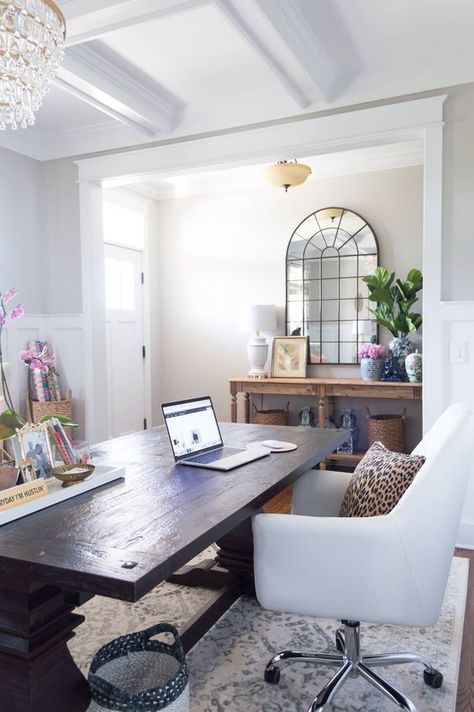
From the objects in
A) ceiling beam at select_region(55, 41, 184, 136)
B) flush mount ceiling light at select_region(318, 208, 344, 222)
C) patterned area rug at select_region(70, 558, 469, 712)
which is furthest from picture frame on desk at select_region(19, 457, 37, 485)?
flush mount ceiling light at select_region(318, 208, 344, 222)

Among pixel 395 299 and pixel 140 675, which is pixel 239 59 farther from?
pixel 140 675

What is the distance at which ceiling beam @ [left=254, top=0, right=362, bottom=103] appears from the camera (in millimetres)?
2340

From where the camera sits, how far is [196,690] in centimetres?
178

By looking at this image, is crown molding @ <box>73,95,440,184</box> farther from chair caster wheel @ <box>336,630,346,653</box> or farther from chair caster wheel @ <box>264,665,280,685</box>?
chair caster wheel @ <box>264,665,280,685</box>

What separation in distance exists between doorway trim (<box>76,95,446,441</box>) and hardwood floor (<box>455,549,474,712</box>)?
1.02 m

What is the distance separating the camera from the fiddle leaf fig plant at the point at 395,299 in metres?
4.12

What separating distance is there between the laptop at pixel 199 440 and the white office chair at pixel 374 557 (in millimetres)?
445

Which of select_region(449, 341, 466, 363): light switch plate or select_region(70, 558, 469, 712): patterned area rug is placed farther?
select_region(449, 341, 466, 363): light switch plate

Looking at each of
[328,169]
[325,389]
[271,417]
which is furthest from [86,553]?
[328,169]

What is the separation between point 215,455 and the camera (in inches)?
81.4

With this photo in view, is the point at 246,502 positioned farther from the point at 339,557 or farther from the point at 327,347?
the point at 327,347

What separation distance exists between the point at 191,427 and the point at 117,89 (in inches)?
82.9

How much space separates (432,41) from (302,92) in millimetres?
728

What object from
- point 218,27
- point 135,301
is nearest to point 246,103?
point 218,27
